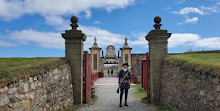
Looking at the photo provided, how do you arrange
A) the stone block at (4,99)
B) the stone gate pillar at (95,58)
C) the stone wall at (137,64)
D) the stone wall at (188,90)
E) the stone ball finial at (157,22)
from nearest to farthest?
the stone block at (4,99)
the stone wall at (188,90)
the stone ball finial at (157,22)
the stone gate pillar at (95,58)
the stone wall at (137,64)

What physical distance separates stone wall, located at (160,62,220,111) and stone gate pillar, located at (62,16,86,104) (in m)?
3.49

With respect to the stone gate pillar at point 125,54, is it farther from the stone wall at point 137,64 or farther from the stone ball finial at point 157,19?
the stone ball finial at point 157,19

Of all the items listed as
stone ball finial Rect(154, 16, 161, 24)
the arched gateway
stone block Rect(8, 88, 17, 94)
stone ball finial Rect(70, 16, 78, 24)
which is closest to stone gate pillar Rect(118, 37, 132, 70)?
the arched gateway

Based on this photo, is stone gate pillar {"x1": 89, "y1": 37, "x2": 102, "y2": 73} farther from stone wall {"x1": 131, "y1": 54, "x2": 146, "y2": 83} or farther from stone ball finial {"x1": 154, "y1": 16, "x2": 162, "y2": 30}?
stone ball finial {"x1": 154, "y1": 16, "x2": 162, "y2": 30}

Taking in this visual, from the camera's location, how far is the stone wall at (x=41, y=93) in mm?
2973

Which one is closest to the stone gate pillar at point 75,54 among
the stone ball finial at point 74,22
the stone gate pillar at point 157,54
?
the stone ball finial at point 74,22

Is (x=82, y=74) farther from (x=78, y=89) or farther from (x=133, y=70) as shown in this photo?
(x=133, y=70)

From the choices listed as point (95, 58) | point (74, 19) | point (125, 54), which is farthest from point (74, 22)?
point (125, 54)

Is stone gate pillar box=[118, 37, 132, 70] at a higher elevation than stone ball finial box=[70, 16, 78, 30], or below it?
below

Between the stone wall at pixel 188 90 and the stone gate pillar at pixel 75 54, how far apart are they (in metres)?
3.49

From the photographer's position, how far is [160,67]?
6.43 metres

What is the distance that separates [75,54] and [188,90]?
4270mm

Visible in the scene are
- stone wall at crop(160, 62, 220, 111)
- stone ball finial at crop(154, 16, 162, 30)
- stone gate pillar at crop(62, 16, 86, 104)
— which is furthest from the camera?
stone ball finial at crop(154, 16, 162, 30)

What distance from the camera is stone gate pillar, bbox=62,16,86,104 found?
615 centimetres
